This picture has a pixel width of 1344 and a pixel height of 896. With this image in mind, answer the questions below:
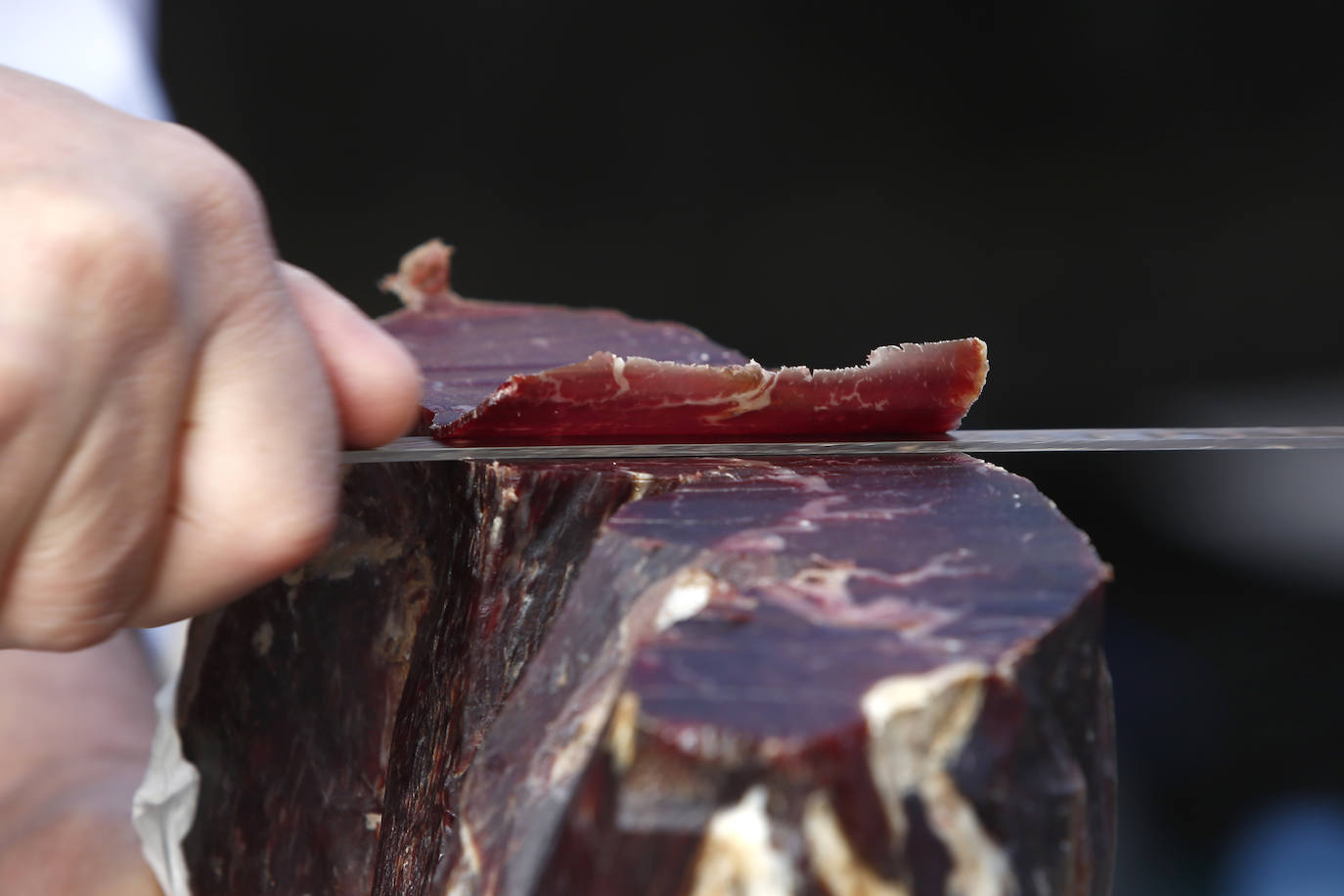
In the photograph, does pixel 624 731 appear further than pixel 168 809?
No

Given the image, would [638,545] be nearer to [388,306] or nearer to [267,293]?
[267,293]

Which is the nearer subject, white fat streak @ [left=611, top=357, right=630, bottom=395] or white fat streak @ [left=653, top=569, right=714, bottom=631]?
white fat streak @ [left=653, top=569, right=714, bottom=631]

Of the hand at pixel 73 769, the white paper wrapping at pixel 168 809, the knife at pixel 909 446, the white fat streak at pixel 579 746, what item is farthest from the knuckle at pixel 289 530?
the hand at pixel 73 769

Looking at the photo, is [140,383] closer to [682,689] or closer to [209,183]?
[209,183]

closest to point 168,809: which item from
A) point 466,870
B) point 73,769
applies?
point 73,769

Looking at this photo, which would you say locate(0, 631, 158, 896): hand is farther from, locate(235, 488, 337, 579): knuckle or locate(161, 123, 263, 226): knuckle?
locate(161, 123, 263, 226): knuckle

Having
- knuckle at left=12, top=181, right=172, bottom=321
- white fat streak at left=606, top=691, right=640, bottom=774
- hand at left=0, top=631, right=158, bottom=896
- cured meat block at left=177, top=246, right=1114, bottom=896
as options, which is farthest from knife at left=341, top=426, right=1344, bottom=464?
hand at left=0, top=631, right=158, bottom=896

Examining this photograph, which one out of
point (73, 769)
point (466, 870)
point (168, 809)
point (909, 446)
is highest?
point (909, 446)
